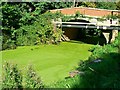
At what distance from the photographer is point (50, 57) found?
16.7m

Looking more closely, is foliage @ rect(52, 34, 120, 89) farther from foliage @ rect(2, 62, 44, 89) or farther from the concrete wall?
the concrete wall

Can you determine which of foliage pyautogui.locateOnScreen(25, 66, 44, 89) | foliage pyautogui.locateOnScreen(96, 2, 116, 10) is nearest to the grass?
foliage pyautogui.locateOnScreen(25, 66, 44, 89)

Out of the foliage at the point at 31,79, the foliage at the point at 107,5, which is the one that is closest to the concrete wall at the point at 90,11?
the foliage at the point at 107,5

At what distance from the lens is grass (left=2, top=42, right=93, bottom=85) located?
45.5ft

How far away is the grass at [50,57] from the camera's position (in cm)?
1388

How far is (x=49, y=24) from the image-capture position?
2069 cm

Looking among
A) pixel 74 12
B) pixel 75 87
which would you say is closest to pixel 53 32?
pixel 74 12

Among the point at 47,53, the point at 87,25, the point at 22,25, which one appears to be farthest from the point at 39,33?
the point at 47,53

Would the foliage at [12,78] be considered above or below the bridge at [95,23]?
above

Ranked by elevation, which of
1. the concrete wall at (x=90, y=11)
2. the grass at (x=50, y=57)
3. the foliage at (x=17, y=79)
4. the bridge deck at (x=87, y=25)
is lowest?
the grass at (x=50, y=57)

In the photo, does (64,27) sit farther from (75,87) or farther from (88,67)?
(75,87)

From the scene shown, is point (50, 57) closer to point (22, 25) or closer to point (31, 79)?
point (22, 25)

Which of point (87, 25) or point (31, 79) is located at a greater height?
point (31, 79)

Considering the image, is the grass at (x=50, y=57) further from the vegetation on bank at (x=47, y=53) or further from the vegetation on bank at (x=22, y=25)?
the vegetation on bank at (x=22, y=25)
